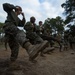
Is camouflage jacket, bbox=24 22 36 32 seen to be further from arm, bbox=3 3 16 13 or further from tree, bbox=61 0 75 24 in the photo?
tree, bbox=61 0 75 24

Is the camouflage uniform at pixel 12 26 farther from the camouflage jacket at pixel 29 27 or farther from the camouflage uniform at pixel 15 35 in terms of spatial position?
the camouflage jacket at pixel 29 27

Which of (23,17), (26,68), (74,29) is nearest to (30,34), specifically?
(23,17)

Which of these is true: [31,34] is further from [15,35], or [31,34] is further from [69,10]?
[69,10]

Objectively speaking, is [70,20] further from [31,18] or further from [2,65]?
[2,65]

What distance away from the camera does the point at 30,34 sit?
27.0 ft

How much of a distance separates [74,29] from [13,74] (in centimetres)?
2860

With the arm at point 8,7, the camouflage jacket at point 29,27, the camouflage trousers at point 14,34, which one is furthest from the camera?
the camouflage jacket at point 29,27

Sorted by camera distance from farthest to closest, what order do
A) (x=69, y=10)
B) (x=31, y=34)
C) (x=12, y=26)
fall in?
(x=69, y=10)
(x=31, y=34)
(x=12, y=26)

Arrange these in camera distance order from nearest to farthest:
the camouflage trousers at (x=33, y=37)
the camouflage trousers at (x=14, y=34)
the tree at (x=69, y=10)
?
the camouflage trousers at (x=14, y=34) → the camouflage trousers at (x=33, y=37) → the tree at (x=69, y=10)

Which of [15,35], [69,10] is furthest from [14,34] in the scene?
[69,10]

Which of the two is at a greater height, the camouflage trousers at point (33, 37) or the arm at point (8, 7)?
the arm at point (8, 7)

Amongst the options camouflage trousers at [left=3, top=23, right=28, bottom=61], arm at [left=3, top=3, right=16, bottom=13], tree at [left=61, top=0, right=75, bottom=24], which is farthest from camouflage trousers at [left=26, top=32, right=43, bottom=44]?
tree at [left=61, top=0, right=75, bottom=24]

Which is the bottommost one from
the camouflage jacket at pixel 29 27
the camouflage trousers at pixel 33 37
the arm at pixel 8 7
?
the camouflage trousers at pixel 33 37

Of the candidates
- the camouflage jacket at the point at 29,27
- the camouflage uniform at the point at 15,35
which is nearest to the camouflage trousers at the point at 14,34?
the camouflage uniform at the point at 15,35
